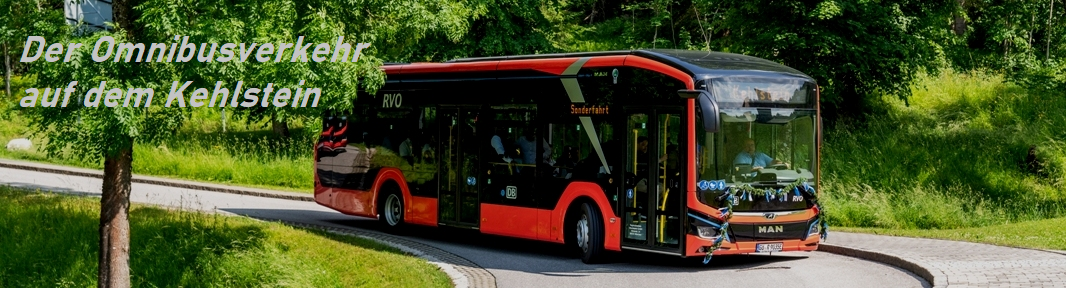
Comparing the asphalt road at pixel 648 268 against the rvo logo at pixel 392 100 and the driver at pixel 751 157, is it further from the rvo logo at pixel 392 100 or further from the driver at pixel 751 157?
the rvo logo at pixel 392 100

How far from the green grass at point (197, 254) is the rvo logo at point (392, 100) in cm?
260

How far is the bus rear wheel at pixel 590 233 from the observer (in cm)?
1678

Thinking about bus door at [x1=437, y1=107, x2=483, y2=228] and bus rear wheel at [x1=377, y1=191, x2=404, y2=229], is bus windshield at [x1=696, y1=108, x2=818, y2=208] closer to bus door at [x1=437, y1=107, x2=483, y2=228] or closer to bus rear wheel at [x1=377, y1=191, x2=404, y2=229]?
bus door at [x1=437, y1=107, x2=483, y2=228]

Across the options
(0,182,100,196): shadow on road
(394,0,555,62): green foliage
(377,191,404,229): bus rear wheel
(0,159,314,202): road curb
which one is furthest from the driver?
(394,0,555,62): green foliage

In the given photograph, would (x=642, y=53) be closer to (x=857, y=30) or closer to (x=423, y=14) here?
(x=423, y=14)

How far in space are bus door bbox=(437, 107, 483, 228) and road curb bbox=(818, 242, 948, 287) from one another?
5282 millimetres

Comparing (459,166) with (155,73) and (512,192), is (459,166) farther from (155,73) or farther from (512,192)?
(155,73)

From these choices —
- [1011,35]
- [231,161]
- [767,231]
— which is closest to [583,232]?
[767,231]

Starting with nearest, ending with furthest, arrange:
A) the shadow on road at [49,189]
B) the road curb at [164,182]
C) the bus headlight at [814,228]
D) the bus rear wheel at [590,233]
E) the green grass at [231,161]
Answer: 1. the bus headlight at [814,228]
2. the bus rear wheel at [590,233]
3. the shadow on road at [49,189]
4. the road curb at [164,182]
5. the green grass at [231,161]

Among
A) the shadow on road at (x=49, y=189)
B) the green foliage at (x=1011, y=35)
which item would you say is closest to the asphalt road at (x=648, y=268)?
the shadow on road at (x=49, y=189)

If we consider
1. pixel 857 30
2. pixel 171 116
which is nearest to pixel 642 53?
pixel 171 116

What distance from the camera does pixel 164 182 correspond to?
30.6 metres

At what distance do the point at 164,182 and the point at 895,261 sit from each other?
20.0 metres

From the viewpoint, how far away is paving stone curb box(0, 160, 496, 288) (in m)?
15.1
